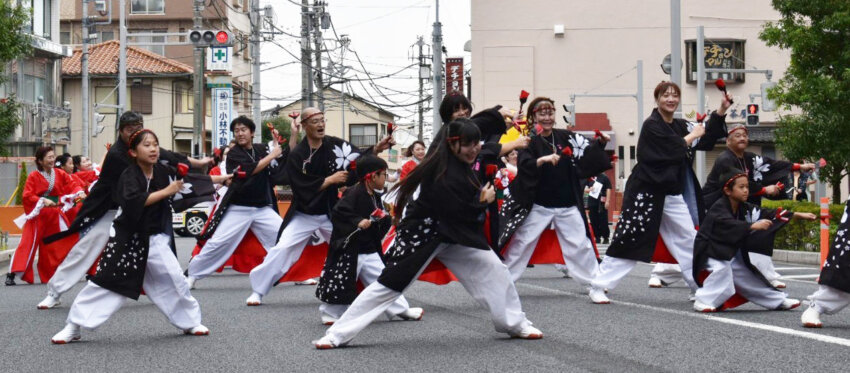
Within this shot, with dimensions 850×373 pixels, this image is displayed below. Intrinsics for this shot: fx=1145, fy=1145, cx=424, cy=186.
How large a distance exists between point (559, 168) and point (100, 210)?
408 cm

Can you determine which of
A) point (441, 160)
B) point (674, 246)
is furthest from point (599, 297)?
point (441, 160)

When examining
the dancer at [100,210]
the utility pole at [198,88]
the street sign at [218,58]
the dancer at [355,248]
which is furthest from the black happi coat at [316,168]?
the utility pole at [198,88]

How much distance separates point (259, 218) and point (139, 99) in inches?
1685

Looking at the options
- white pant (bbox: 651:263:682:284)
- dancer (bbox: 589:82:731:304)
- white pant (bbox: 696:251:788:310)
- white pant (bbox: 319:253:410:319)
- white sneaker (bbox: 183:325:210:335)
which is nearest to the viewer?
white sneaker (bbox: 183:325:210:335)

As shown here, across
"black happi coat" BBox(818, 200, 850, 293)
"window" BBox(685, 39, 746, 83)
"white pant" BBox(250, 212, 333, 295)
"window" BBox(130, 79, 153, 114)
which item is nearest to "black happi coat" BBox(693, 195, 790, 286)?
"black happi coat" BBox(818, 200, 850, 293)

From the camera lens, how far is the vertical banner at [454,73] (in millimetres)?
49938

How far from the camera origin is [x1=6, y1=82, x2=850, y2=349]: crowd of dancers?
722 cm

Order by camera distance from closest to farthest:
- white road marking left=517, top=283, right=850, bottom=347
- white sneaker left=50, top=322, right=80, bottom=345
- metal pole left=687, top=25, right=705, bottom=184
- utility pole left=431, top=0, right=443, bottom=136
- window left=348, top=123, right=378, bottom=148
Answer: white road marking left=517, top=283, right=850, bottom=347 → white sneaker left=50, top=322, right=80, bottom=345 → metal pole left=687, top=25, right=705, bottom=184 → utility pole left=431, top=0, right=443, bottom=136 → window left=348, top=123, right=378, bottom=148

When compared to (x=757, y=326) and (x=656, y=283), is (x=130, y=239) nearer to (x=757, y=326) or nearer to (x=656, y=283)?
(x=757, y=326)

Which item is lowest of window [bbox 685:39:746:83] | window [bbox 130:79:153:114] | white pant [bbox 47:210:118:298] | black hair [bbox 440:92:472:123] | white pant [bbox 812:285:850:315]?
white pant [bbox 812:285:850:315]

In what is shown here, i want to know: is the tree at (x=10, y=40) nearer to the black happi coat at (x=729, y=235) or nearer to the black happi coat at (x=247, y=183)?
the black happi coat at (x=247, y=183)

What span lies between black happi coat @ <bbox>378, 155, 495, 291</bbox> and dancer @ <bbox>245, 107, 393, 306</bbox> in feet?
9.33

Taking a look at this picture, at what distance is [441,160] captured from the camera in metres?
7.18

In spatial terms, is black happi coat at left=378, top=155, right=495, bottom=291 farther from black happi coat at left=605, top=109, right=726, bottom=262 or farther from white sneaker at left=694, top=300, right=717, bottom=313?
black happi coat at left=605, top=109, right=726, bottom=262
